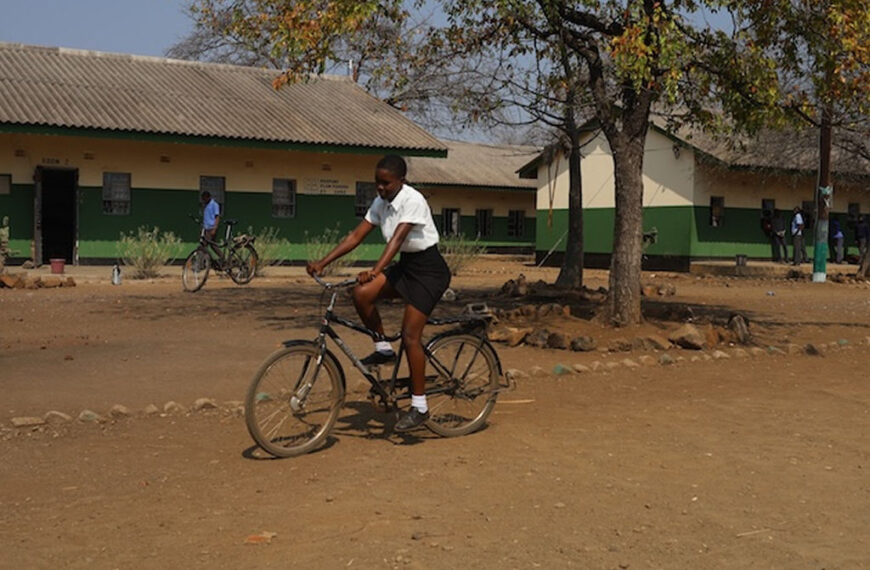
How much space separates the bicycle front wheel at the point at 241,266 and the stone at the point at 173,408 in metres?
12.3

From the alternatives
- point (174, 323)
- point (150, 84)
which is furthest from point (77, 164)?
point (174, 323)

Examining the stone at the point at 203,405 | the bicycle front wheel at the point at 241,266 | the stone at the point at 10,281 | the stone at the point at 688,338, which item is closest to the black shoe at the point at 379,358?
the stone at the point at 203,405

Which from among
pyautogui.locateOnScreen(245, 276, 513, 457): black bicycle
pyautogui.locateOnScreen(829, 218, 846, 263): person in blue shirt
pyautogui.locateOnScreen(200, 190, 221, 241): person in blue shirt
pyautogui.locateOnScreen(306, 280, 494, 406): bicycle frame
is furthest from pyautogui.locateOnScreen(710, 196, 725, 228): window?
pyautogui.locateOnScreen(306, 280, 494, 406): bicycle frame

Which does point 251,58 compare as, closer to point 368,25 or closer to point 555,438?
point 368,25

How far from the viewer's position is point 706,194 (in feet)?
105

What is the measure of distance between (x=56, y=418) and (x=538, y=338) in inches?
224

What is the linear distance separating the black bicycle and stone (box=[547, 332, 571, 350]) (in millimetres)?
Answer: 4003

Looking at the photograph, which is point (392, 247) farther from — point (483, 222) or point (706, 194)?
point (483, 222)

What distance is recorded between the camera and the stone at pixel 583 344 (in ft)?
37.0

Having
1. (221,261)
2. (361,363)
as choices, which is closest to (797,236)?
(221,261)

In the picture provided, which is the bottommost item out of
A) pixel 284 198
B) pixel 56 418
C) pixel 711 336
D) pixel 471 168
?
pixel 56 418

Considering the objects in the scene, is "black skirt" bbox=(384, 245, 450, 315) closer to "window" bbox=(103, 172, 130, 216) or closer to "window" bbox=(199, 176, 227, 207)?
"window" bbox=(103, 172, 130, 216)

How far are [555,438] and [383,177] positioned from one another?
2.09 metres

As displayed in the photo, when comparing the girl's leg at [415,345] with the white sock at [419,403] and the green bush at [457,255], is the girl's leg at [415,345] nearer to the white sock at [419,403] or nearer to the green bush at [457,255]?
the white sock at [419,403]
